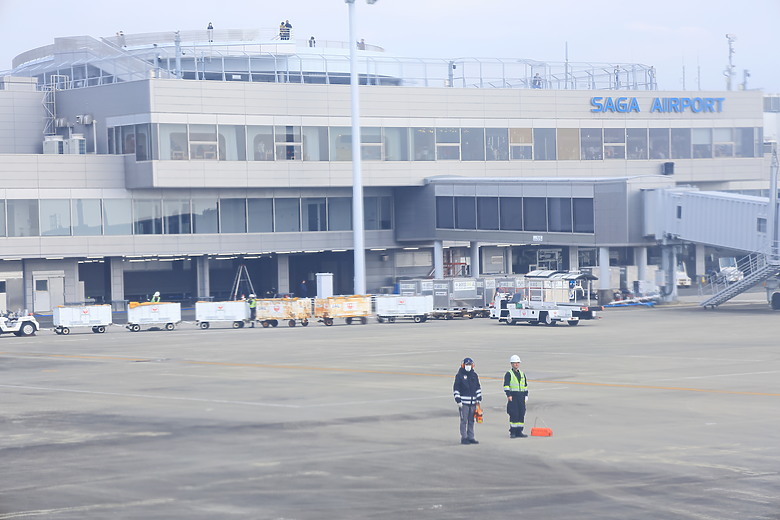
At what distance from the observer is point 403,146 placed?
315ft

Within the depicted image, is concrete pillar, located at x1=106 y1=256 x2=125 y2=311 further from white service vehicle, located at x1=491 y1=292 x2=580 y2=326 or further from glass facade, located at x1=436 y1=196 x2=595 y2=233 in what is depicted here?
white service vehicle, located at x1=491 y1=292 x2=580 y2=326

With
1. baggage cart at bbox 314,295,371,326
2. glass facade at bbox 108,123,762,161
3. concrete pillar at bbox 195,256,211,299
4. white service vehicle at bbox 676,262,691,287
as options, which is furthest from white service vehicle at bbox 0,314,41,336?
white service vehicle at bbox 676,262,691,287

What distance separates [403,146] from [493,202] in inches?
413

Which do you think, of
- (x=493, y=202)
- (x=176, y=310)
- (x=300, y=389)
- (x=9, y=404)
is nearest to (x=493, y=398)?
(x=300, y=389)

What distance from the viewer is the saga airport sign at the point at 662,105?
4023 inches

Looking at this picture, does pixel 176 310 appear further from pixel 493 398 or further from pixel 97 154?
pixel 493 398

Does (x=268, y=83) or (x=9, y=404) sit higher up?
(x=268, y=83)

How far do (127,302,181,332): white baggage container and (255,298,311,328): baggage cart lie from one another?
5745mm

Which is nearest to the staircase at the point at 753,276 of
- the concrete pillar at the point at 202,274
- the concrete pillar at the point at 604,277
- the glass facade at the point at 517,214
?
the concrete pillar at the point at 604,277

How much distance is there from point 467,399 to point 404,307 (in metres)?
48.1

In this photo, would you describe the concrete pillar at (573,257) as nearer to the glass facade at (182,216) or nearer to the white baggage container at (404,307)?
the glass facade at (182,216)

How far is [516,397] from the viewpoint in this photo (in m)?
27.4

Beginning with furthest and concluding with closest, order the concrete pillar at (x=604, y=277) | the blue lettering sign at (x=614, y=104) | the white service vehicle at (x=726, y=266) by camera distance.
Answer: the blue lettering sign at (x=614, y=104) → the white service vehicle at (x=726, y=266) → the concrete pillar at (x=604, y=277)

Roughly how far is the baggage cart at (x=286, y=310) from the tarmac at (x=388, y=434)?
19338 mm
